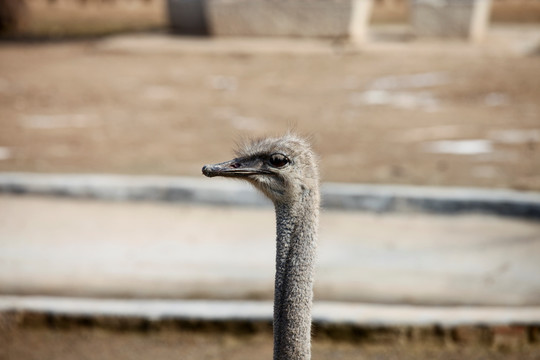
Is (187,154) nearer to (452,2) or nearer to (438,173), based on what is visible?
(438,173)

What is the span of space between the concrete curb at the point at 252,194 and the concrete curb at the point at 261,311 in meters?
1.30

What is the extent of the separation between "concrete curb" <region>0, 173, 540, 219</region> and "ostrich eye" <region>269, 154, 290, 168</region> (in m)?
2.96

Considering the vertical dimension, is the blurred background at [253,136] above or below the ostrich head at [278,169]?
above

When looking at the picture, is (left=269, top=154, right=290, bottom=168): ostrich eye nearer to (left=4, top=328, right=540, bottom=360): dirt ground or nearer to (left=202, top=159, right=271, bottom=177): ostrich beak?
(left=202, top=159, right=271, bottom=177): ostrich beak

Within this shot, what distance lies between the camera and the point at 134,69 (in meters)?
12.1

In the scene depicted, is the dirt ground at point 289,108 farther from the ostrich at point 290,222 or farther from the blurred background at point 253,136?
the ostrich at point 290,222

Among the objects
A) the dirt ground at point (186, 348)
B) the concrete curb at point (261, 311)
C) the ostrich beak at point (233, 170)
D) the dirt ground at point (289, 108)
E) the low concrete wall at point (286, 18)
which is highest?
the low concrete wall at point (286, 18)

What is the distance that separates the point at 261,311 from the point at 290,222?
183 centimetres

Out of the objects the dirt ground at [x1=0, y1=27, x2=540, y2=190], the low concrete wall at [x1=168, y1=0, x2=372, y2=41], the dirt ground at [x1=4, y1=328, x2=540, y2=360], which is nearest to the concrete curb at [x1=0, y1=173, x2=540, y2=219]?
the dirt ground at [x1=0, y1=27, x2=540, y2=190]

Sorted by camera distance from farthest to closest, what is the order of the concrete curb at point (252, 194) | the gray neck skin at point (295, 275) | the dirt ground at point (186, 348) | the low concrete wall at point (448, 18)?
the low concrete wall at point (448, 18), the concrete curb at point (252, 194), the dirt ground at point (186, 348), the gray neck skin at point (295, 275)

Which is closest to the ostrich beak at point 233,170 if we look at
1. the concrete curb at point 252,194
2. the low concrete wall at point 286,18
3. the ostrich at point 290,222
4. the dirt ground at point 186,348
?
the ostrich at point 290,222

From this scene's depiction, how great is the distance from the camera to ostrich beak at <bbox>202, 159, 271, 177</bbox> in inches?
92.8

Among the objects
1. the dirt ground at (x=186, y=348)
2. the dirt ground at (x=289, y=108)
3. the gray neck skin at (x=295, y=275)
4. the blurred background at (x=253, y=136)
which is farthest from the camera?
the dirt ground at (x=289, y=108)

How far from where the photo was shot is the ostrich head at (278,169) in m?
2.34
